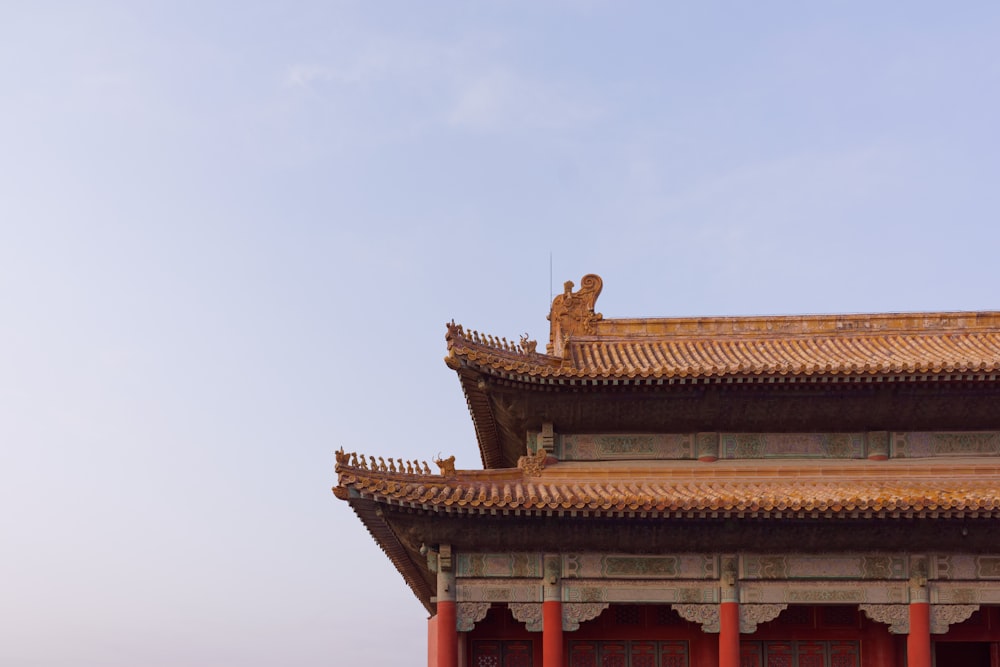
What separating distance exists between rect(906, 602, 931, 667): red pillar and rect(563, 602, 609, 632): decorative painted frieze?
5.62 metres

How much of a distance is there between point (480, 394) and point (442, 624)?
4.95m

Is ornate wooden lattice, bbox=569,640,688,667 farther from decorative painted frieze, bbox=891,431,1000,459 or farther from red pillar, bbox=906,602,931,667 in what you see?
decorative painted frieze, bbox=891,431,1000,459

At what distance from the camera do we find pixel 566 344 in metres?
25.3

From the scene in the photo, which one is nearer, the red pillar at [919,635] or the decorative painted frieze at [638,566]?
the red pillar at [919,635]

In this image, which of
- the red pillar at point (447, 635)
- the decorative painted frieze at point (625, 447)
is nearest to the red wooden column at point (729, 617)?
the decorative painted frieze at point (625, 447)

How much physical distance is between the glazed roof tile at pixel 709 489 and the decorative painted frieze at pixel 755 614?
2.07 metres

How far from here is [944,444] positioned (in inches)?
938

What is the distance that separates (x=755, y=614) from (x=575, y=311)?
8320mm

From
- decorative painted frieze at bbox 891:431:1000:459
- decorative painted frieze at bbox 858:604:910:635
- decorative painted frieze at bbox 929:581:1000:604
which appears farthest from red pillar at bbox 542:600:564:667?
decorative painted frieze at bbox 891:431:1000:459

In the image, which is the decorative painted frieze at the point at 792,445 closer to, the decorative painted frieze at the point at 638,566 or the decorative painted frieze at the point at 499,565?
the decorative painted frieze at the point at 638,566

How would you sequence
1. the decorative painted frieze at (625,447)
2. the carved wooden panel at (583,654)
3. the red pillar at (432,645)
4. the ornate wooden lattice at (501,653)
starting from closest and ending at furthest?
the red pillar at (432,645)
the carved wooden panel at (583,654)
the ornate wooden lattice at (501,653)
the decorative painted frieze at (625,447)

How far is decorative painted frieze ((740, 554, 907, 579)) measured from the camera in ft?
72.7

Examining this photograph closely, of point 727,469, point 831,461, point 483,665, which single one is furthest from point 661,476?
point 483,665

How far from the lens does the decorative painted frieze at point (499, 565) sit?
73.4ft
